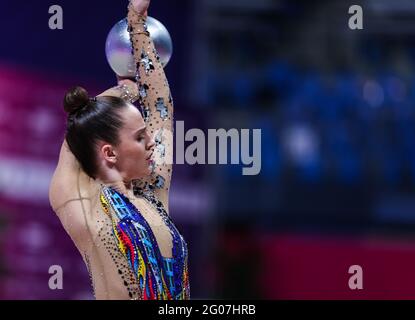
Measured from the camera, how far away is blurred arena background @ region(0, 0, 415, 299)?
2805 millimetres

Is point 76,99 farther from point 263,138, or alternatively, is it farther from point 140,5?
point 263,138

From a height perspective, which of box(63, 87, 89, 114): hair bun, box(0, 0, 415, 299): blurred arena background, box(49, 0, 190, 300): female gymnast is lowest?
box(49, 0, 190, 300): female gymnast

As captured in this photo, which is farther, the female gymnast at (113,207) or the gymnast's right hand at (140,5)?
the gymnast's right hand at (140,5)

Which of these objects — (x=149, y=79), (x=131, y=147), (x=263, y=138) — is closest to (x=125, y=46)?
(x=149, y=79)

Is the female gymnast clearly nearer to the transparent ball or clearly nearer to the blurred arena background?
the transparent ball

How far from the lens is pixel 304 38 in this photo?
4.94 m

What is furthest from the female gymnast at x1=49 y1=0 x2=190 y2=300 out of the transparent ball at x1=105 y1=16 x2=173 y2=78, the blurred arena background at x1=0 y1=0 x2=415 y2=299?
the blurred arena background at x1=0 y1=0 x2=415 y2=299

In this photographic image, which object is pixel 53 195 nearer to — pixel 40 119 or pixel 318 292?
pixel 40 119

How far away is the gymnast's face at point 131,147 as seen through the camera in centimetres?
139

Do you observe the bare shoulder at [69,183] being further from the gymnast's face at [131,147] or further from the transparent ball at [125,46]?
the transparent ball at [125,46]

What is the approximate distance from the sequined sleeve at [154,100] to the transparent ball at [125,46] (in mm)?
18

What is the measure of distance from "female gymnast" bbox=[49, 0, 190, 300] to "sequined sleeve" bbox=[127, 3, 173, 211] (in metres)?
0.06

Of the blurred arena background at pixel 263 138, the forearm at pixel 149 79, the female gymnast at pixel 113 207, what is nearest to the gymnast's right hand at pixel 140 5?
the forearm at pixel 149 79
